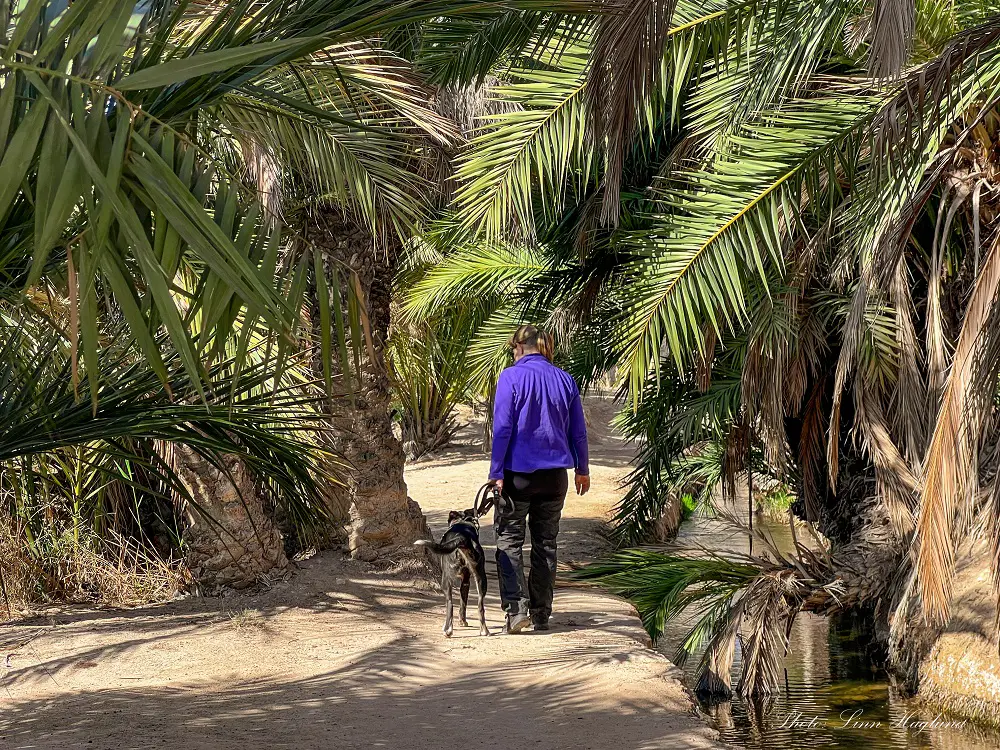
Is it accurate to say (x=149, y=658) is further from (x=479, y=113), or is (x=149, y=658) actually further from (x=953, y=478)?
(x=479, y=113)

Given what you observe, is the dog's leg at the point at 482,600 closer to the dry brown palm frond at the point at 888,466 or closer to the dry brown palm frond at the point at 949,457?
the dry brown palm frond at the point at 949,457

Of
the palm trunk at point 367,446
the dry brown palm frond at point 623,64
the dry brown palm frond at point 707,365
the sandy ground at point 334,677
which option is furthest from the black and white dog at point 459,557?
the dry brown palm frond at point 707,365

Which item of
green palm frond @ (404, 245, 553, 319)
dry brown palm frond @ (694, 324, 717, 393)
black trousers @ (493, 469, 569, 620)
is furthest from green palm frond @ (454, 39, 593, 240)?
green palm frond @ (404, 245, 553, 319)

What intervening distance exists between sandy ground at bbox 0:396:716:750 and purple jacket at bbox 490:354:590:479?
978 millimetres

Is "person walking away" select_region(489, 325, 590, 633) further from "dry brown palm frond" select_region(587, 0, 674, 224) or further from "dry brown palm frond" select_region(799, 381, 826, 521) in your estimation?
"dry brown palm frond" select_region(799, 381, 826, 521)

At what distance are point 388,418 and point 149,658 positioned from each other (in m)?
2.57

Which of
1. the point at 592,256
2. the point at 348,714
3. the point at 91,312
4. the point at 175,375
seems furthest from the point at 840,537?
the point at 91,312

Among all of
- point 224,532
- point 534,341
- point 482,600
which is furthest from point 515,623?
point 224,532

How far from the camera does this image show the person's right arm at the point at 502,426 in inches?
235

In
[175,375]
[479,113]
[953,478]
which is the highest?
[479,113]

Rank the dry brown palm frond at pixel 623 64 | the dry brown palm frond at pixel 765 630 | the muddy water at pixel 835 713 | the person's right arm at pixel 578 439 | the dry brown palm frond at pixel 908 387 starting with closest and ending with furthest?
the dry brown palm frond at pixel 623 64
the muddy water at pixel 835 713
the person's right arm at pixel 578 439
the dry brown palm frond at pixel 765 630
the dry brown palm frond at pixel 908 387

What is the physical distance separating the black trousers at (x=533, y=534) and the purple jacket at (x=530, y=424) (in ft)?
0.34

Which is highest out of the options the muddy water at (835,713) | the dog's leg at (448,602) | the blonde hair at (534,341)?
the blonde hair at (534,341)

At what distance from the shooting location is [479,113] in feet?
26.8
